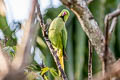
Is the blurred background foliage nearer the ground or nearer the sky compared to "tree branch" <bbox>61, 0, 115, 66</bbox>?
nearer the ground

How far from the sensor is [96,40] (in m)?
1.04

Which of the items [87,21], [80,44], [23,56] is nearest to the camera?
[23,56]

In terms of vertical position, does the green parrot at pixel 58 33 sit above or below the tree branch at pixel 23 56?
below

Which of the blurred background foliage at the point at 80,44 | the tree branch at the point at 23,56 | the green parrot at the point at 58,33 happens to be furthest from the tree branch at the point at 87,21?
the blurred background foliage at the point at 80,44

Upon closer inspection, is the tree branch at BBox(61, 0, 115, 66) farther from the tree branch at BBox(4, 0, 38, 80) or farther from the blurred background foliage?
the blurred background foliage

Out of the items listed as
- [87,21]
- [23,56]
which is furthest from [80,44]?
[23,56]

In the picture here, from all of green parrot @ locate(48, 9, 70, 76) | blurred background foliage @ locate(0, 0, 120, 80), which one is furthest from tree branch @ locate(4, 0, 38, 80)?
blurred background foliage @ locate(0, 0, 120, 80)

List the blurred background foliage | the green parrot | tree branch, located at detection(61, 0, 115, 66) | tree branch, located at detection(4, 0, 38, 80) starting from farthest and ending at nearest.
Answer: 1. the blurred background foliage
2. the green parrot
3. tree branch, located at detection(61, 0, 115, 66)
4. tree branch, located at detection(4, 0, 38, 80)

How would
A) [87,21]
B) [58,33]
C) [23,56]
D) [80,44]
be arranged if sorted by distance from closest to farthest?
[23,56], [87,21], [58,33], [80,44]

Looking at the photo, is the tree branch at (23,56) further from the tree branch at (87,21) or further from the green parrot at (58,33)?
the green parrot at (58,33)

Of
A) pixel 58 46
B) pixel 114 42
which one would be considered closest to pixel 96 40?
pixel 58 46

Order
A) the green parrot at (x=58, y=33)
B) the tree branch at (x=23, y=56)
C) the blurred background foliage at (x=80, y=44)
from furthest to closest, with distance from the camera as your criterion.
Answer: the blurred background foliage at (x=80, y=44) → the green parrot at (x=58, y=33) → the tree branch at (x=23, y=56)

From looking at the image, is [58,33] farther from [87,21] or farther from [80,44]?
[80,44]

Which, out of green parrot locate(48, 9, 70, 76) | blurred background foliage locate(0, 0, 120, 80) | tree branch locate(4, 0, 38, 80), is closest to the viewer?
tree branch locate(4, 0, 38, 80)
